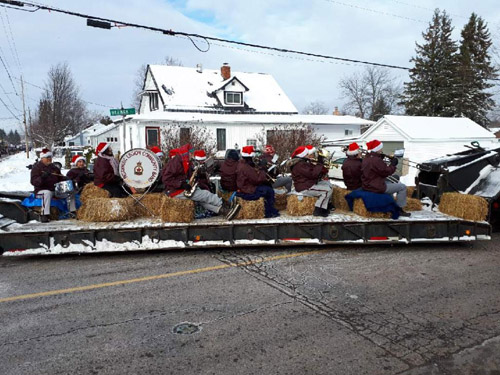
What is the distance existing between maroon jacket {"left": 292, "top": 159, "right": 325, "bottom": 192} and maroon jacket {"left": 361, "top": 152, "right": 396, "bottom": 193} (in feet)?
2.79

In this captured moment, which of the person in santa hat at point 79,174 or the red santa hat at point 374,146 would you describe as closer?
the red santa hat at point 374,146

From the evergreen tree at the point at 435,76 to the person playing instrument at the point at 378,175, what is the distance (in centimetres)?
3558

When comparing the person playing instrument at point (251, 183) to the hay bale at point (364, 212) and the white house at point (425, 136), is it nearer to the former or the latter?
the hay bale at point (364, 212)

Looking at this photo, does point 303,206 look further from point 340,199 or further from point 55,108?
point 55,108

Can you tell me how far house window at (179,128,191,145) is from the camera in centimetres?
2090

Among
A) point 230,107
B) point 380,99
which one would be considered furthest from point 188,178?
point 380,99

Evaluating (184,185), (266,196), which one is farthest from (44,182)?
(266,196)

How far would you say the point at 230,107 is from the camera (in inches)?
1225

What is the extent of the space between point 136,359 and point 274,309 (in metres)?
1.76

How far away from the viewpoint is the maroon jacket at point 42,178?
7755 mm

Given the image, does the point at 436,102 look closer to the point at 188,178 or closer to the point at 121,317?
the point at 188,178

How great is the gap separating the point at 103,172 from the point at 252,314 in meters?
4.71

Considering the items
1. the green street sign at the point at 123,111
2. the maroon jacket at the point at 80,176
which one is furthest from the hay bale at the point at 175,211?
the green street sign at the point at 123,111

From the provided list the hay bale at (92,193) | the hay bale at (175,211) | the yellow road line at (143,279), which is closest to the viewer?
the yellow road line at (143,279)
